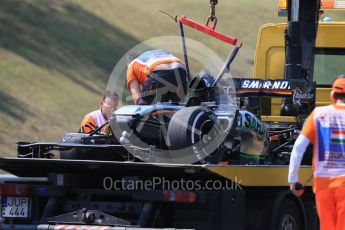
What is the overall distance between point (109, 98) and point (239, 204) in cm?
336

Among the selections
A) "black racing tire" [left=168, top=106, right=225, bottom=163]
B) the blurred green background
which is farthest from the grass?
"black racing tire" [left=168, top=106, right=225, bottom=163]

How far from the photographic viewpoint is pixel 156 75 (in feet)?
37.4

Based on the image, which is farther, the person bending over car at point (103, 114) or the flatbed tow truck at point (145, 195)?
the person bending over car at point (103, 114)

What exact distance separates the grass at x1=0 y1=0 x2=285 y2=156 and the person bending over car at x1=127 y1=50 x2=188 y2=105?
14.9 metres

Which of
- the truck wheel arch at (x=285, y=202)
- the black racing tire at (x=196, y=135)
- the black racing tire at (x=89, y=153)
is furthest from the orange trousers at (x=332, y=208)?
the black racing tire at (x=89, y=153)

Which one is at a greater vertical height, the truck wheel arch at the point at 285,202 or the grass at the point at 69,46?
the grass at the point at 69,46

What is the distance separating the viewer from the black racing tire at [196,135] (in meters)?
10.3

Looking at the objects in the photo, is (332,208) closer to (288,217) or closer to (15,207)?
(288,217)

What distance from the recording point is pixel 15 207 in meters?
11.2

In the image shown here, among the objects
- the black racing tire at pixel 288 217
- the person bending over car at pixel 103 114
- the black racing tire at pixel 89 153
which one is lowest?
the black racing tire at pixel 288 217

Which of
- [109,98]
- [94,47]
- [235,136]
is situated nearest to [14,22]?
[94,47]

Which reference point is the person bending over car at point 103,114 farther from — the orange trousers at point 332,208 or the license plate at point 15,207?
the orange trousers at point 332,208

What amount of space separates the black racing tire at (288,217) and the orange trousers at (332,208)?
1.25m

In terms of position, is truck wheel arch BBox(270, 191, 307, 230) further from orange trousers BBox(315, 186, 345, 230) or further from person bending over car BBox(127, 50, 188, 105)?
person bending over car BBox(127, 50, 188, 105)
